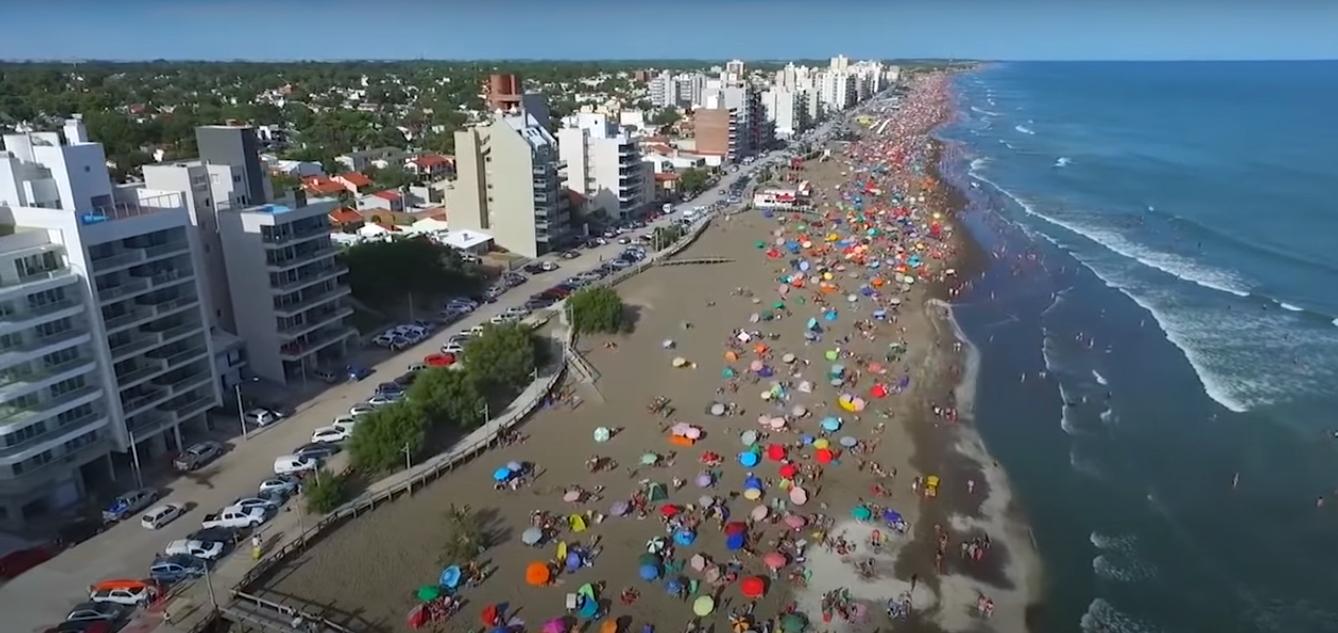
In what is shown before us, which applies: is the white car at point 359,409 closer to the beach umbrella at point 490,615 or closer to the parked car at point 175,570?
the parked car at point 175,570

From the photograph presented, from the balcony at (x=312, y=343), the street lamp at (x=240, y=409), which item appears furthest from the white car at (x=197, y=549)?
the balcony at (x=312, y=343)

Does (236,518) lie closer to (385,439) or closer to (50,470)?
(385,439)

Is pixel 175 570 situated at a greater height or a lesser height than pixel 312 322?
lesser

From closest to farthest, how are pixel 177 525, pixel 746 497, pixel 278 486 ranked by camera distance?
pixel 177 525 → pixel 278 486 → pixel 746 497

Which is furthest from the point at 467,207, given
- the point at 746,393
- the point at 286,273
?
the point at 746,393

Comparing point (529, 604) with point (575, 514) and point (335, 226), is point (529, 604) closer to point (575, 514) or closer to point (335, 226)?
point (575, 514)

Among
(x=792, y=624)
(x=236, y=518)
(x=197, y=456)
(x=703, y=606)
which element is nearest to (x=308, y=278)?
(x=197, y=456)

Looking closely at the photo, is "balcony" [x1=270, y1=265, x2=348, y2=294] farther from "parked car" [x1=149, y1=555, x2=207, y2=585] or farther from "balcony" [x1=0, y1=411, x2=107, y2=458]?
"parked car" [x1=149, y1=555, x2=207, y2=585]
